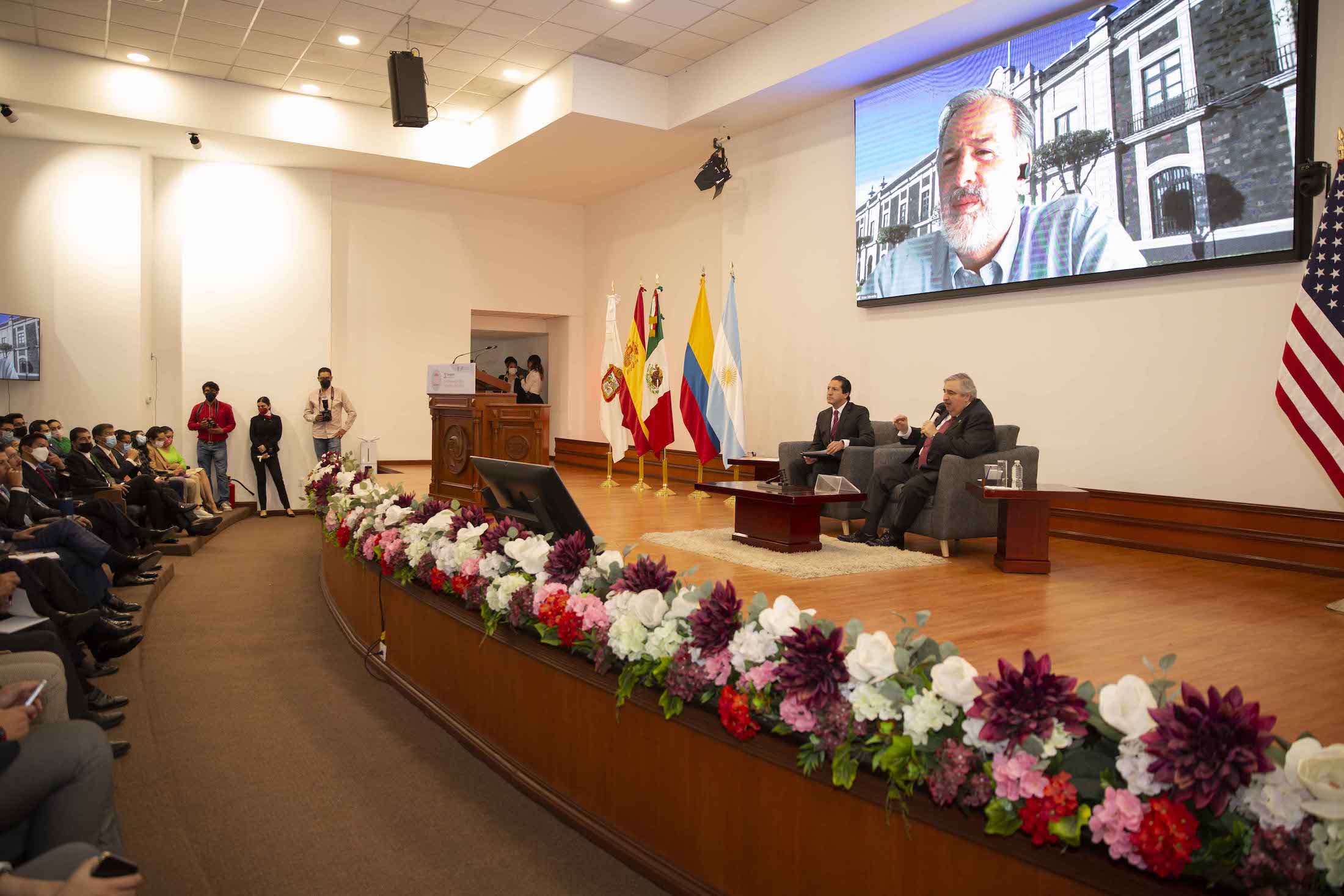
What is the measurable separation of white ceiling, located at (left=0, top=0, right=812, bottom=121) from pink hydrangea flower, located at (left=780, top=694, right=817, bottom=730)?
721 cm

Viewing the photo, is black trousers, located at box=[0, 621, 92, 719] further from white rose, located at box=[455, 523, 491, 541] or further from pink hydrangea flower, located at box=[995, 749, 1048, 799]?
pink hydrangea flower, located at box=[995, 749, 1048, 799]

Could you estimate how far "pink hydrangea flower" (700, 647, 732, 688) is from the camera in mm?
2305

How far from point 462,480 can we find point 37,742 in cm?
501

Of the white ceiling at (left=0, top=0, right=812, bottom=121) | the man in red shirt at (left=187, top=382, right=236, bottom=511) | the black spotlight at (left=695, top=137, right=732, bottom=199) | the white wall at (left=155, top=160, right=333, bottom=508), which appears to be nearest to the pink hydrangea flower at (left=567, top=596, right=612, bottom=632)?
the white ceiling at (left=0, top=0, right=812, bottom=121)

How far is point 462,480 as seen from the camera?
699 cm

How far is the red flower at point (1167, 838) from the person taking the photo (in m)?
1.50

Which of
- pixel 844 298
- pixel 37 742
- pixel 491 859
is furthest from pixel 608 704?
pixel 844 298

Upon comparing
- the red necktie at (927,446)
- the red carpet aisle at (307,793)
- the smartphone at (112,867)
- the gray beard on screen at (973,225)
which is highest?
the gray beard on screen at (973,225)

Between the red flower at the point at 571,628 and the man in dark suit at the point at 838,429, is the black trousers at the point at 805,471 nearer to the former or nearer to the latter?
the man in dark suit at the point at 838,429

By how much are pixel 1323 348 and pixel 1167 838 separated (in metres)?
4.26

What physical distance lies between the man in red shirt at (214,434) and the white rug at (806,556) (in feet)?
21.7

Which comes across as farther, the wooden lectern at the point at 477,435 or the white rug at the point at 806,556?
the wooden lectern at the point at 477,435

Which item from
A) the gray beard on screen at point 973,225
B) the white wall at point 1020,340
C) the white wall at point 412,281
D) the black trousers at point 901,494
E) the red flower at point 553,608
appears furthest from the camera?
the white wall at point 412,281

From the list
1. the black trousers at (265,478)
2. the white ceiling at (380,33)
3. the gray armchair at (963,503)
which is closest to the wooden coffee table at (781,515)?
the gray armchair at (963,503)
